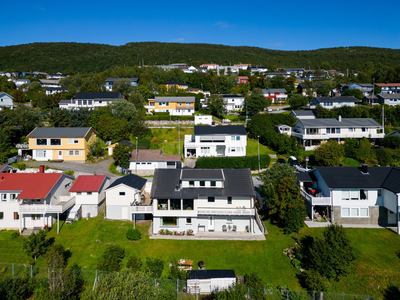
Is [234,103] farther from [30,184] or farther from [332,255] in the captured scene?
Answer: [332,255]

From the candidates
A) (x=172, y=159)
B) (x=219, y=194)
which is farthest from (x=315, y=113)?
(x=219, y=194)

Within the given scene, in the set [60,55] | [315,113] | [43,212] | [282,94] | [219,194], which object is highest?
[60,55]

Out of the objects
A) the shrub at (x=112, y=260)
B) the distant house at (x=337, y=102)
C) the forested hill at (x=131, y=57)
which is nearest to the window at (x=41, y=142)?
the shrub at (x=112, y=260)

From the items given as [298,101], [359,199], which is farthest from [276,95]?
[359,199]

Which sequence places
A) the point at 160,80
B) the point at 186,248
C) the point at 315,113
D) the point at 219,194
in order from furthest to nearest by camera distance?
1. the point at 160,80
2. the point at 315,113
3. the point at 219,194
4. the point at 186,248

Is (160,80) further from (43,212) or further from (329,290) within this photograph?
(329,290)

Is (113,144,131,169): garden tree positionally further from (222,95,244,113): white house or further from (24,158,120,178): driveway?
(222,95,244,113): white house

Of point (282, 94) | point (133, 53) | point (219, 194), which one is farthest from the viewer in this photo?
point (133, 53)
